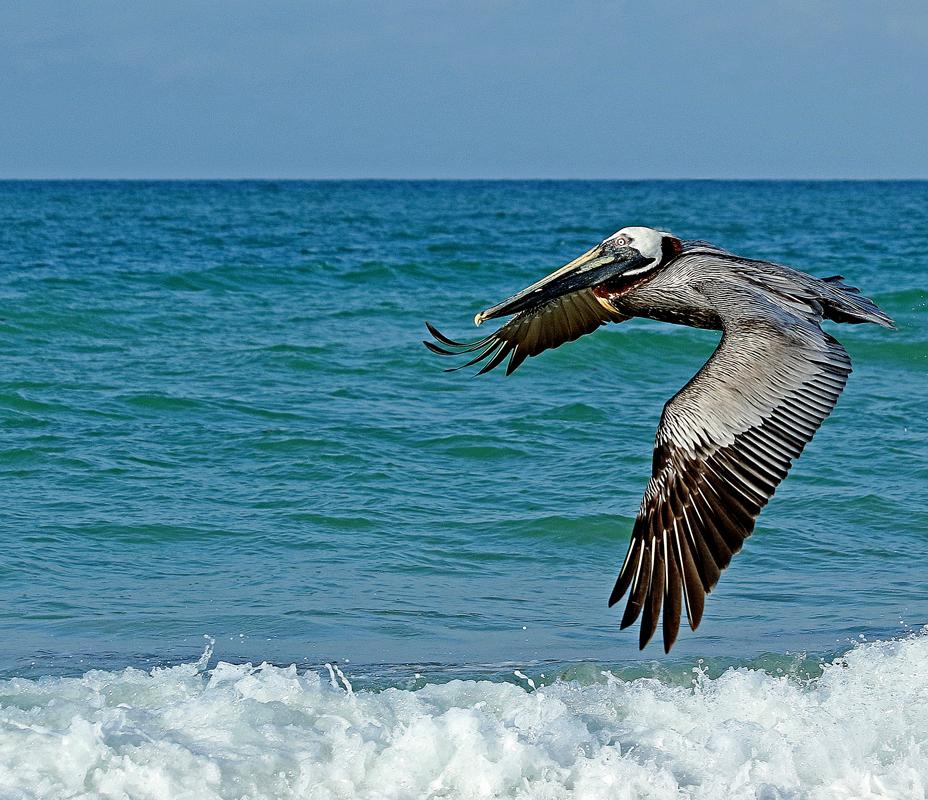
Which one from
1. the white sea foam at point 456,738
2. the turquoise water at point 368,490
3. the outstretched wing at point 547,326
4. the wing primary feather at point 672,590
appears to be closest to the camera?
the wing primary feather at point 672,590

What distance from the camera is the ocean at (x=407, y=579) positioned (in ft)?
15.9

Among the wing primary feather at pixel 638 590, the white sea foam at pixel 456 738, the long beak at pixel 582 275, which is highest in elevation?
the long beak at pixel 582 275

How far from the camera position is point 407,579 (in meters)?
7.18

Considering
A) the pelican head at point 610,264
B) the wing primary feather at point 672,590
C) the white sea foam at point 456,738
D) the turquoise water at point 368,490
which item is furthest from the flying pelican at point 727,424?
the turquoise water at point 368,490

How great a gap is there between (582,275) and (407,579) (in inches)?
98.8

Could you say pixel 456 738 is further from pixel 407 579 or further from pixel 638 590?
pixel 407 579

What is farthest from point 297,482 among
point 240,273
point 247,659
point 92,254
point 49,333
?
point 92,254

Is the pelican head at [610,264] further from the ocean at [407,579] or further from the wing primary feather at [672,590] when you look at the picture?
the ocean at [407,579]

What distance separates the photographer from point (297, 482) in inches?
356

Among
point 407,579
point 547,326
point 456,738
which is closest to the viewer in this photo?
point 456,738

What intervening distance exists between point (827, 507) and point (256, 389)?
5286mm

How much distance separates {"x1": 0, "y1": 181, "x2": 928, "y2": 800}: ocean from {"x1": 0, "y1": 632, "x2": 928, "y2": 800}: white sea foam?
0.01 m

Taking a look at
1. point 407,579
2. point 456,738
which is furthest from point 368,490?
point 456,738

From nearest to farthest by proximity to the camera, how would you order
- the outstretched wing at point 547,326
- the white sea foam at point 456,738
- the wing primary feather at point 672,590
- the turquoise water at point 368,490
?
1. the wing primary feather at point 672,590
2. the white sea foam at point 456,738
3. the outstretched wing at point 547,326
4. the turquoise water at point 368,490
